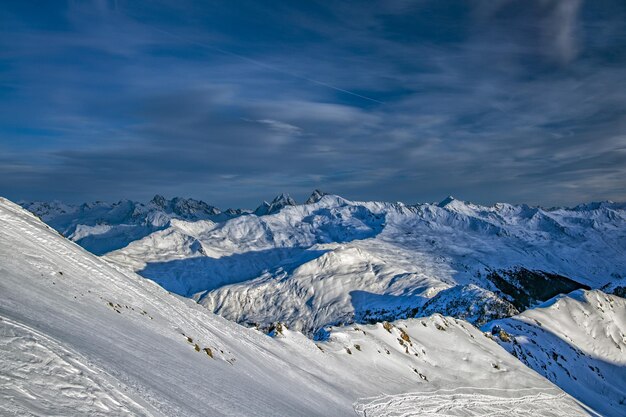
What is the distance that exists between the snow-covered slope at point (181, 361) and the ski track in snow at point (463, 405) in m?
0.16

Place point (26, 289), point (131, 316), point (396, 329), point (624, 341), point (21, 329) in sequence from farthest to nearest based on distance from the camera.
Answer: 1. point (624, 341)
2. point (396, 329)
3. point (131, 316)
4. point (26, 289)
5. point (21, 329)

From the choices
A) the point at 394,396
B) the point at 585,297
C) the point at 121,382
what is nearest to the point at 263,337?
the point at 394,396

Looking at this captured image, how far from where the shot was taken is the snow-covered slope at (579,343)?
7725cm

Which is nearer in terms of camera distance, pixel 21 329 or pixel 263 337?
pixel 21 329

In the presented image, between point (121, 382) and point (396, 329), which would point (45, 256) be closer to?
point (121, 382)

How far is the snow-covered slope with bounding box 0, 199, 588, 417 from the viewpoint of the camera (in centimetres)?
1314

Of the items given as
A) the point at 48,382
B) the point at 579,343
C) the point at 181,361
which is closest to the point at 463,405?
the point at 181,361

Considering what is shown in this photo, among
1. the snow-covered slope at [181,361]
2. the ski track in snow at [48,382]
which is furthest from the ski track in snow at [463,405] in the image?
the ski track in snow at [48,382]

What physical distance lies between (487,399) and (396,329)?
11.2 meters

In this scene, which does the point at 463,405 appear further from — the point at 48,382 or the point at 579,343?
the point at 579,343

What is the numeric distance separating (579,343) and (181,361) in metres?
125

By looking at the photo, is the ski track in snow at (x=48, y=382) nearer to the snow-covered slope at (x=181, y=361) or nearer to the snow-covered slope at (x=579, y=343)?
the snow-covered slope at (x=181, y=361)

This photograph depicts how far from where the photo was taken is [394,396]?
34156mm

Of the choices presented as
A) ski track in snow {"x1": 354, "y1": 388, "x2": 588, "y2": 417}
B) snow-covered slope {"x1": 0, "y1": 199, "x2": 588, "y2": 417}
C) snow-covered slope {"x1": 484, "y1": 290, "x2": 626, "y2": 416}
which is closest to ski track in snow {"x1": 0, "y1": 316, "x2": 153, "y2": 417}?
snow-covered slope {"x1": 0, "y1": 199, "x2": 588, "y2": 417}
